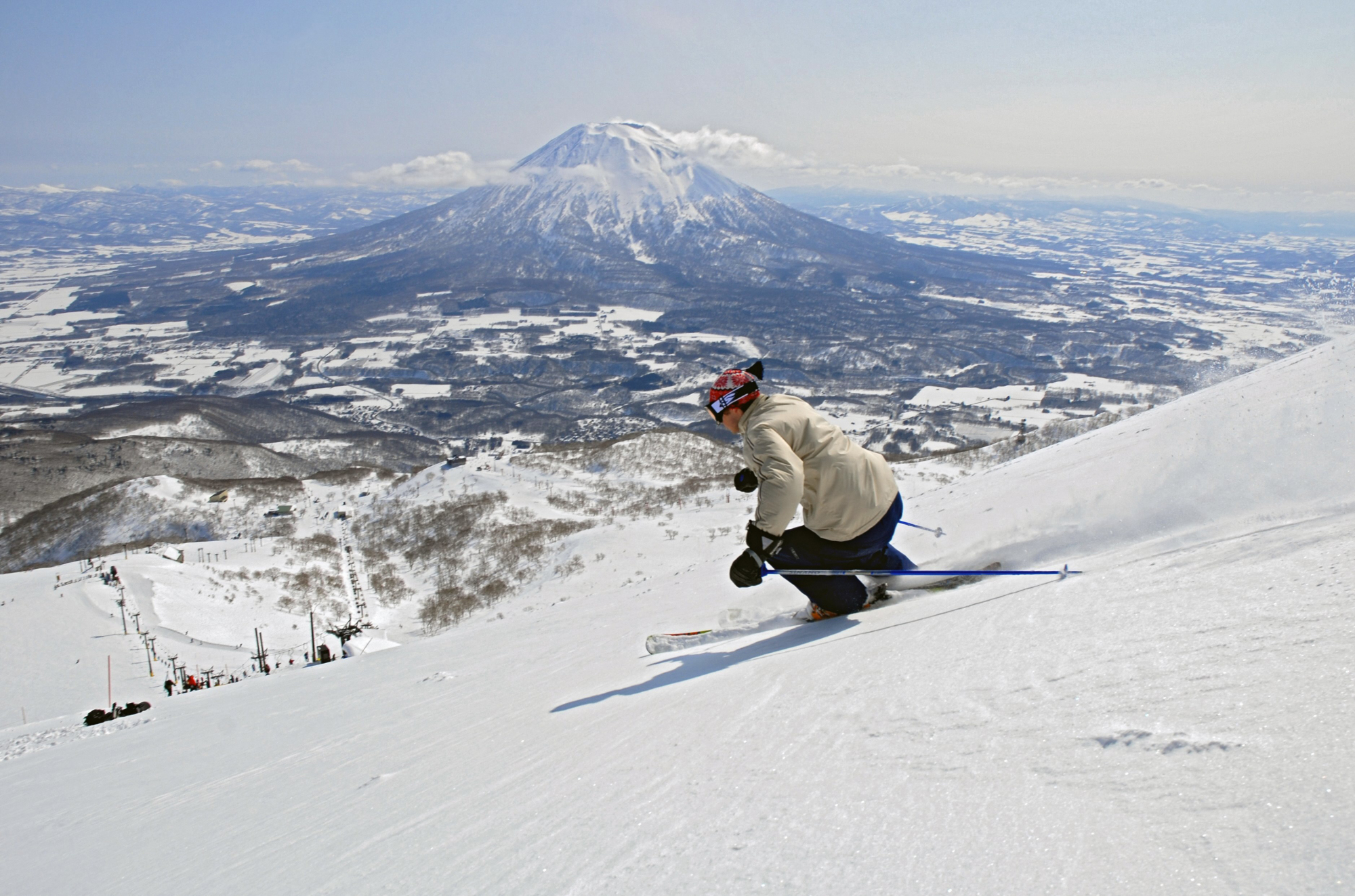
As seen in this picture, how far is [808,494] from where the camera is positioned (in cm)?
450

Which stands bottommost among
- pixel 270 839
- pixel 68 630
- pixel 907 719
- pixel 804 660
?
pixel 68 630

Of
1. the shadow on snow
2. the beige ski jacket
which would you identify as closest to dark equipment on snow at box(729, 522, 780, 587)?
the beige ski jacket

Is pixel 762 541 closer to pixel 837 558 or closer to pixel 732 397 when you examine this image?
pixel 837 558

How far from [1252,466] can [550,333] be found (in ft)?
620

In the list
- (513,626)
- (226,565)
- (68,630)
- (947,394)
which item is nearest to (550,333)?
(947,394)

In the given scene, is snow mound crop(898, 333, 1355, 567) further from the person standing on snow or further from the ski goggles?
the ski goggles

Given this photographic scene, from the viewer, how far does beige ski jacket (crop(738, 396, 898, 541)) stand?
4023mm

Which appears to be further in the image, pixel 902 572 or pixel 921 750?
pixel 902 572

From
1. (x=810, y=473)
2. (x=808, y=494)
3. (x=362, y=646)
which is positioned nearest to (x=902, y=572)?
(x=808, y=494)

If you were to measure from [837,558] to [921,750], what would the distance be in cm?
256

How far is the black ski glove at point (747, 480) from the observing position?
14.8 feet

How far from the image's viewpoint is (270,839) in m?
3.01

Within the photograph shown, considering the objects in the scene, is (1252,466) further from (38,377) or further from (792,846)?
(38,377)

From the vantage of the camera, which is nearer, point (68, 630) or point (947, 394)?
point (68, 630)
